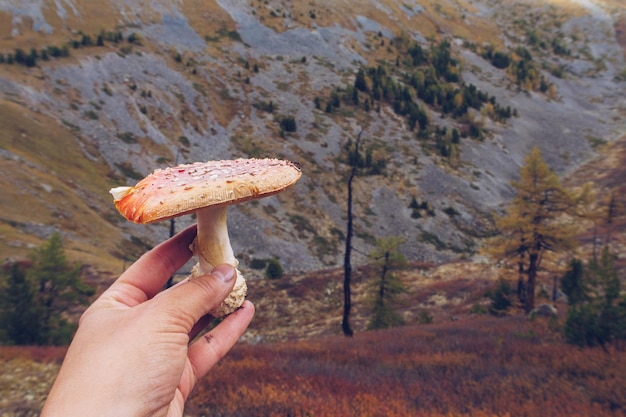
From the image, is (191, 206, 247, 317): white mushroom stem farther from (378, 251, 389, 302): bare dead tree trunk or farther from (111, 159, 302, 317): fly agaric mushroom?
(378, 251, 389, 302): bare dead tree trunk

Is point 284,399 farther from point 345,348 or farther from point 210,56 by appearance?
point 210,56

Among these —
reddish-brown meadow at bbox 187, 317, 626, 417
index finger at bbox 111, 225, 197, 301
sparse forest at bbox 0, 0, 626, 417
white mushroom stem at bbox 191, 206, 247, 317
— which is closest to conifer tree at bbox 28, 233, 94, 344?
sparse forest at bbox 0, 0, 626, 417

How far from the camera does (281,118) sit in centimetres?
4553

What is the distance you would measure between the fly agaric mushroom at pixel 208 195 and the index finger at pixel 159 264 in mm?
367

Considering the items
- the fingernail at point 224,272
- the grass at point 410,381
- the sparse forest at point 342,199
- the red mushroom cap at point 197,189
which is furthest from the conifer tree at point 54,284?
the red mushroom cap at point 197,189

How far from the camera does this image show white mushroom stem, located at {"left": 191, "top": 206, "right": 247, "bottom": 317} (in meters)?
3.19

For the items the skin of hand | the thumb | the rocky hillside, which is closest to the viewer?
the skin of hand

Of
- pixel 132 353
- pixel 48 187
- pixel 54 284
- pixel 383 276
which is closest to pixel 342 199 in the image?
pixel 383 276

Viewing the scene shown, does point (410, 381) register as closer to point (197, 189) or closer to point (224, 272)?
point (224, 272)

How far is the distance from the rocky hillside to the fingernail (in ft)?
60.1

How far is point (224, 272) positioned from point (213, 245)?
271 millimetres

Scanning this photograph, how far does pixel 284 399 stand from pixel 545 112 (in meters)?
76.4

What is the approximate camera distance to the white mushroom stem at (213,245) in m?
3.19

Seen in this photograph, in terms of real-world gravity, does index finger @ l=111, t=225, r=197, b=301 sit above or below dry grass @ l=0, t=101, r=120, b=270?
above
